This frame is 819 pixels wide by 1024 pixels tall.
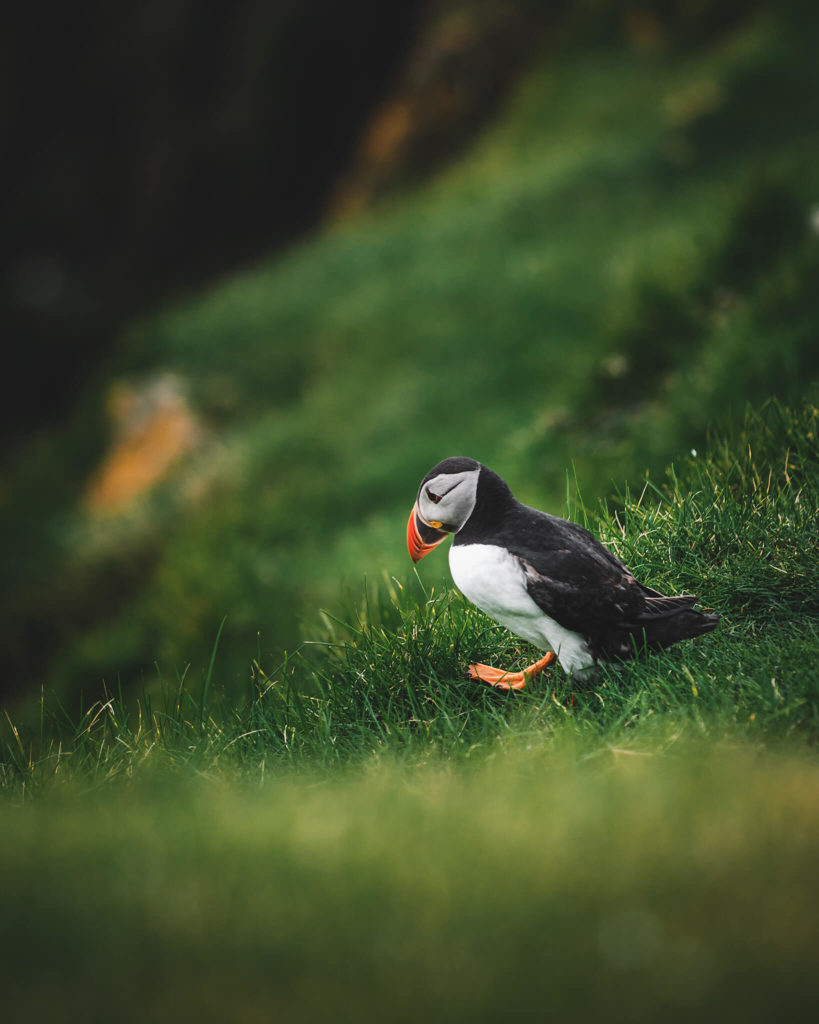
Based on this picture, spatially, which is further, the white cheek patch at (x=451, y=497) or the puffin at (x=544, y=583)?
the white cheek patch at (x=451, y=497)

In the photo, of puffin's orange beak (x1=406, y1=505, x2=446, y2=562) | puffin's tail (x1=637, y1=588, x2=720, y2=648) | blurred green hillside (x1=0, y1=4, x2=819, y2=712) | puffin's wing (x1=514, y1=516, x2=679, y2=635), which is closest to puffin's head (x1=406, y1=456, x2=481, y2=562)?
puffin's orange beak (x1=406, y1=505, x2=446, y2=562)

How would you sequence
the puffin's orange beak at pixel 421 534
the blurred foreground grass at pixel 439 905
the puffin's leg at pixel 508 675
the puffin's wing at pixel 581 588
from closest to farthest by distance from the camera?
the blurred foreground grass at pixel 439 905
the puffin's wing at pixel 581 588
the puffin's leg at pixel 508 675
the puffin's orange beak at pixel 421 534

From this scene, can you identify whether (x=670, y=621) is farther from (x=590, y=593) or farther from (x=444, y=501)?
(x=444, y=501)

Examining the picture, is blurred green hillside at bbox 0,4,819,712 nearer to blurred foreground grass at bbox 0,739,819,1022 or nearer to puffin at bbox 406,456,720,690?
puffin at bbox 406,456,720,690

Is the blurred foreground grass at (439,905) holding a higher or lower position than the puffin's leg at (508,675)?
higher

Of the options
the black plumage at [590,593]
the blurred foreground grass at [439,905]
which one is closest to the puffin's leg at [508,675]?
the black plumage at [590,593]

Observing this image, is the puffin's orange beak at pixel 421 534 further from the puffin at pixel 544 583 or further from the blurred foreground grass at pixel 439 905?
the blurred foreground grass at pixel 439 905

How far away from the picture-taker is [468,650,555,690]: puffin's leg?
3.05 meters

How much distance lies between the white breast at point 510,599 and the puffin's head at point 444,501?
0.50 feet

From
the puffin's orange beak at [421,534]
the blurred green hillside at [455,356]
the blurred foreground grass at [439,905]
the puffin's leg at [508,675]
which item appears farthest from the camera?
the blurred green hillside at [455,356]

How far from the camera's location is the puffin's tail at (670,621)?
2.85 m

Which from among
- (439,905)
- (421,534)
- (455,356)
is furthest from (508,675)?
(455,356)

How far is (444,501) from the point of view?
3.09 m

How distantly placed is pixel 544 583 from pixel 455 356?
26.4ft
